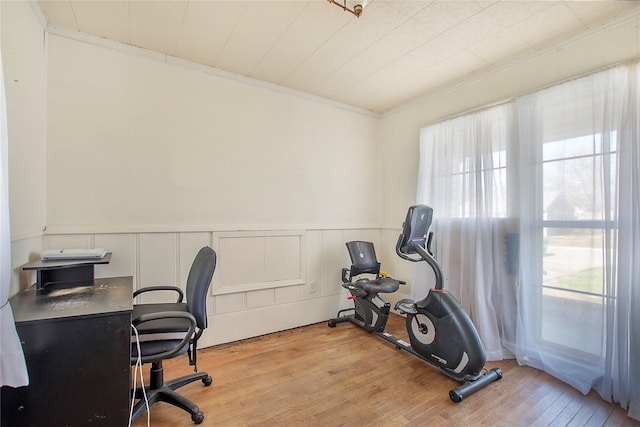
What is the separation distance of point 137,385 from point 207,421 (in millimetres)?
660

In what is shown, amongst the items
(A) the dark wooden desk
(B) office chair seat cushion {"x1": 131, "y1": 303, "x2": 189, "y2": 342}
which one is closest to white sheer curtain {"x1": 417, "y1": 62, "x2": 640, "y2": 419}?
(B) office chair seat cushion {"x1": 131, "y1": 303, "x2": 189, "y2": 342}

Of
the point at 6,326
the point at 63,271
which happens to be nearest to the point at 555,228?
the point at 6,326

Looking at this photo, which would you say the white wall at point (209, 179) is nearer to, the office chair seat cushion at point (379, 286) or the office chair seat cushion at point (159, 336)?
the office chair seat cushion at point (379, 286)

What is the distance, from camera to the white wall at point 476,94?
2055 millimetres

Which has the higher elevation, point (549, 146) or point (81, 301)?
point (549, 146)

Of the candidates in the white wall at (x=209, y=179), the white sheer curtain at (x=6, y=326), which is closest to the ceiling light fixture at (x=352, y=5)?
the white wall at (x=209, y=179)

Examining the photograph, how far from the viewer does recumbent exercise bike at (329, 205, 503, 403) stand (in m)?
2.09

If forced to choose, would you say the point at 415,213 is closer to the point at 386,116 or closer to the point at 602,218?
the point at 602,218

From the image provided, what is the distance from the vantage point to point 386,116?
387cm

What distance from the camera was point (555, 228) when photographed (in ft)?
7.52

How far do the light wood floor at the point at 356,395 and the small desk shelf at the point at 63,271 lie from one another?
0.94 m

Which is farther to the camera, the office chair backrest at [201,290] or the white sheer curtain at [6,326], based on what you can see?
the office chair backrest at [201,290]

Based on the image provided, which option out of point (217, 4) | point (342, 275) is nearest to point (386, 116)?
point (342, 275)

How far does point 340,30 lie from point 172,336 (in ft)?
7.95
